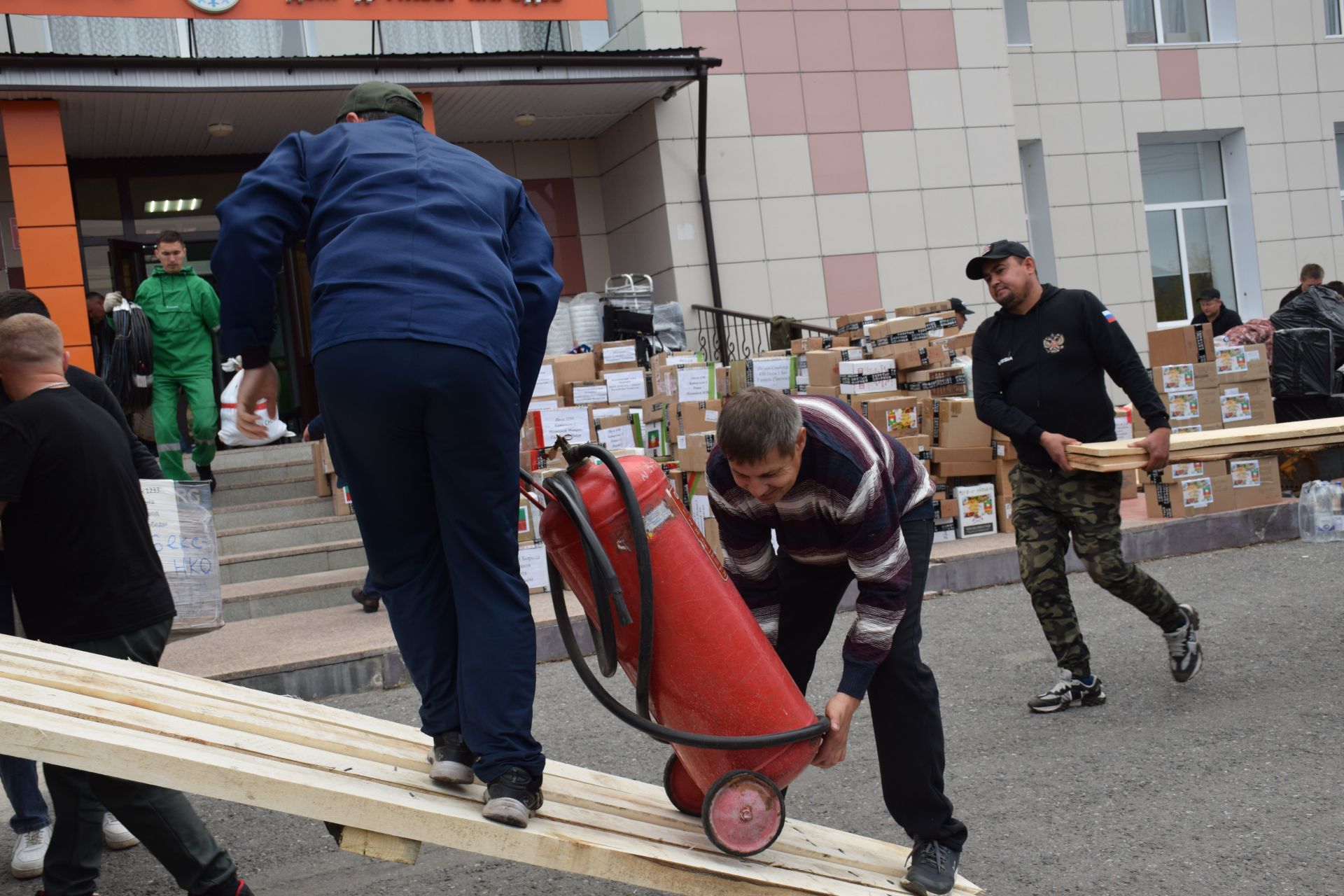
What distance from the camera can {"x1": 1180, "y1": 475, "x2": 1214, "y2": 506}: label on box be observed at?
28.3 ft

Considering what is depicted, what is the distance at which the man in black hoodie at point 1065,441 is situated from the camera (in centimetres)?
501

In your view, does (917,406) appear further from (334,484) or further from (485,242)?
(485,242)

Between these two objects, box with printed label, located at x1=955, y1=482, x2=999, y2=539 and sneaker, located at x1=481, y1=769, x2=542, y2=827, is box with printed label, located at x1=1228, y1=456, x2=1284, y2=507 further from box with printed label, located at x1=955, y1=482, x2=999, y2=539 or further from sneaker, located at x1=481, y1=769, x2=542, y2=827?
sneaker, located at x1=481, y1=769, x2=542, y2=827

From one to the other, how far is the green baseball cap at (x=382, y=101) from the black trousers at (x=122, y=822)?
1.80m

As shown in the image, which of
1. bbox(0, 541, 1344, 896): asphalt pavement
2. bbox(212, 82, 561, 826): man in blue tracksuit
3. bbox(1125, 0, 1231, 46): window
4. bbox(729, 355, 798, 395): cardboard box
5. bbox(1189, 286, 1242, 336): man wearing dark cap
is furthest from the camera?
bbox(1125, 0, 1231, 46): window

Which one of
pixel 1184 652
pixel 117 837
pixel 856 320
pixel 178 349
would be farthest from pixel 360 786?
pixel 856 320

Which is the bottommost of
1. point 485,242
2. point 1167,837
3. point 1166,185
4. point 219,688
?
point 1167,837

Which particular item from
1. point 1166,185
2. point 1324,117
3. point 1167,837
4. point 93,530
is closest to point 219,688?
point 93,530

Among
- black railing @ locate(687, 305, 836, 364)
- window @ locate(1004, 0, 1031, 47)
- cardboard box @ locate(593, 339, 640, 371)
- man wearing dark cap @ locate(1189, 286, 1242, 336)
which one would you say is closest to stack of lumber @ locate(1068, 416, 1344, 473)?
cardboard box @ locate(593, 339, 640, 371)

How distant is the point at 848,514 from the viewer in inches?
115

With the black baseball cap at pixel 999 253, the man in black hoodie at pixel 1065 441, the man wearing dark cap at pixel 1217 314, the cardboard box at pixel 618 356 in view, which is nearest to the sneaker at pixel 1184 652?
the man in black hoodie at pixel 1065 441

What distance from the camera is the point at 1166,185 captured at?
56.7ft

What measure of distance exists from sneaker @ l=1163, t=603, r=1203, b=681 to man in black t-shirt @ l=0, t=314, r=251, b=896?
152 inches

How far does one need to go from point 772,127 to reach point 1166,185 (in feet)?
23.3
